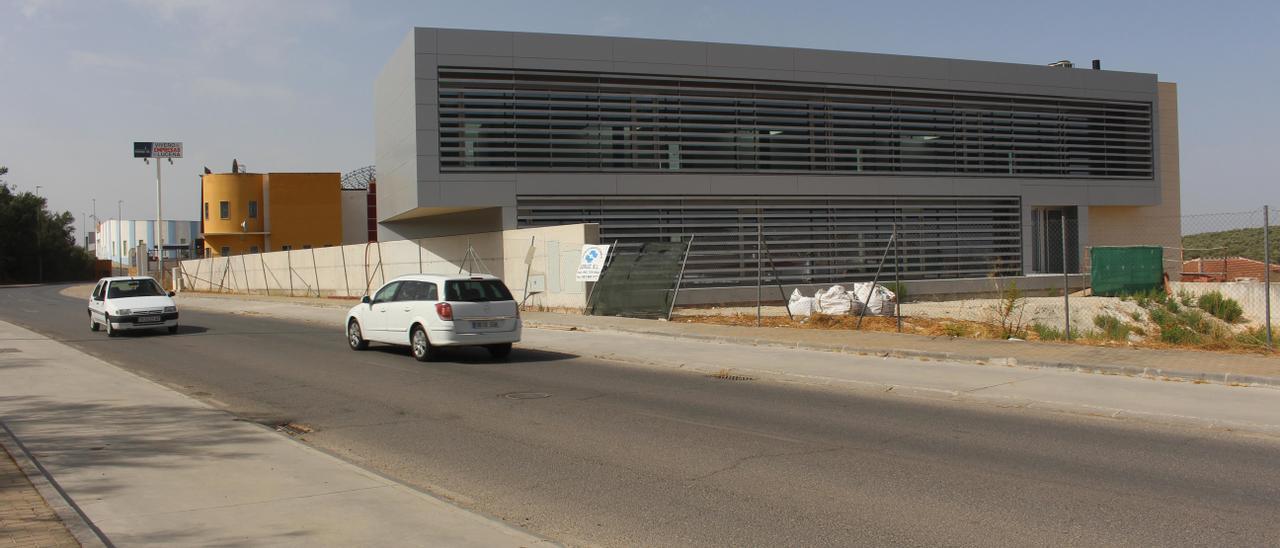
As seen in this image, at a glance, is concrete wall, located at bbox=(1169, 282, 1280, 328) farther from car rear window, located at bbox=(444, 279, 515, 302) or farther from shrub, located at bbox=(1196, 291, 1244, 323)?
car rear window, located at bbox=(444, 279, 515, 302)

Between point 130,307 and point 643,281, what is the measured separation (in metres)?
12.2

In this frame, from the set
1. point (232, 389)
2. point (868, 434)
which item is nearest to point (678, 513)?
point (868, 434)

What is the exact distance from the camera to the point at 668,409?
35.7ft

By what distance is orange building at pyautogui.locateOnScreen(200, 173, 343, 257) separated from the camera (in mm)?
68688

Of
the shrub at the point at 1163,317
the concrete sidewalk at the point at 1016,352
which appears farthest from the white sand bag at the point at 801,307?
the shrub at the point at 1163,317

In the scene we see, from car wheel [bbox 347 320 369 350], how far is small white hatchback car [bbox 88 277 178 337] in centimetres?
698

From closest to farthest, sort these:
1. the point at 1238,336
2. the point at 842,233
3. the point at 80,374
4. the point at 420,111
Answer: the point at 80,374
the point at 1238,336
the point at 420,111
the point at 842,233

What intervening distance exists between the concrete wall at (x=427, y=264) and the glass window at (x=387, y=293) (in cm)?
823

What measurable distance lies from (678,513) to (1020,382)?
7728 mm

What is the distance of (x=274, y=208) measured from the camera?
68.8 metres

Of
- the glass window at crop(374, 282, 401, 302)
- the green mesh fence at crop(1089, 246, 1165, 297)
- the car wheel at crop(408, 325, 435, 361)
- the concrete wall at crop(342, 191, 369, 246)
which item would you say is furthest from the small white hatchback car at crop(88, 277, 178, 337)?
the concrete wall at crop(342, 191, 369, 246)

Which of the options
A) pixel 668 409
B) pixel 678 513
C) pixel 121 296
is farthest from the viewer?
pixel 121 296

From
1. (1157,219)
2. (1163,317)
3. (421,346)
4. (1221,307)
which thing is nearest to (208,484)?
(421,346)

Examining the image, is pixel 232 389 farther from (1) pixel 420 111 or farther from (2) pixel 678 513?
(1) pixel 420 111
